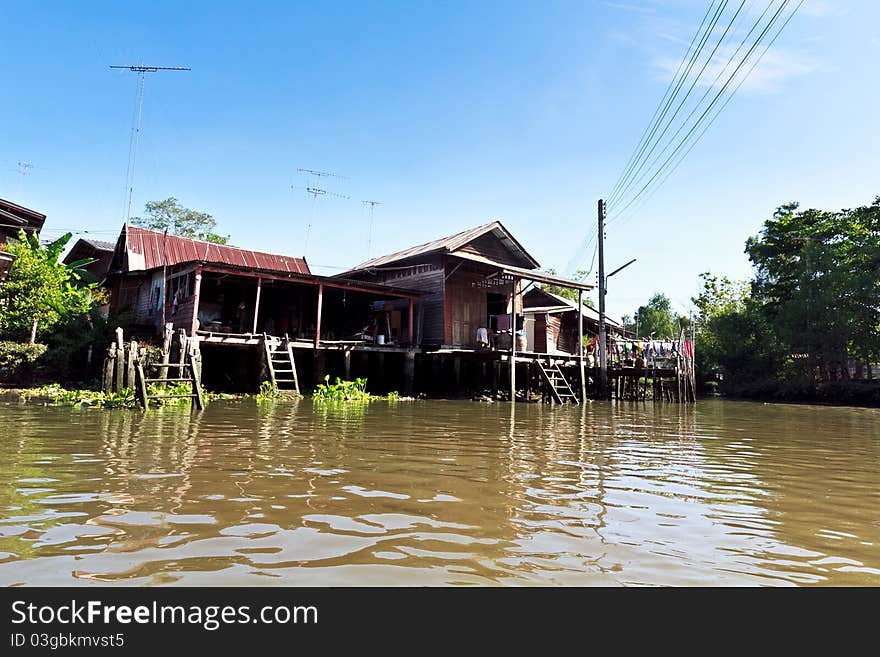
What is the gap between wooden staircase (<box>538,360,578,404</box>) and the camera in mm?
20188

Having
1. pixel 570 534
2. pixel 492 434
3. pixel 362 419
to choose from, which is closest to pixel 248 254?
pixel 362 419

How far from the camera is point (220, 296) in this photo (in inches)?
877

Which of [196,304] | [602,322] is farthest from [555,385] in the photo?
[196,304]

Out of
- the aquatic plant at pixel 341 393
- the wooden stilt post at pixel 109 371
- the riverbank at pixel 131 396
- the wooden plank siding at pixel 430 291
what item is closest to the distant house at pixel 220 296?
the wooden plank siding at pixel 430 291

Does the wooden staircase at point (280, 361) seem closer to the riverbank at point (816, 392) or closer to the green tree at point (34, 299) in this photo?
the green tree at point (34, 299)

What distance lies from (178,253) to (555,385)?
1708 centimetres

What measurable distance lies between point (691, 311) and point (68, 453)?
4921cm

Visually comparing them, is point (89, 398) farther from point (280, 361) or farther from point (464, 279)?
point (464, 279)

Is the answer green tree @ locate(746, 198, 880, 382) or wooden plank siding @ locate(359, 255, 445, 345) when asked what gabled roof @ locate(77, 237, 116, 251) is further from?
green tree @ locate(746, 198, 880, 382)

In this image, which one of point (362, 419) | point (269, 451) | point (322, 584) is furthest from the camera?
point (362, 419)

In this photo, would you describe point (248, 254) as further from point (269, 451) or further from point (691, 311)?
point (691, 311)

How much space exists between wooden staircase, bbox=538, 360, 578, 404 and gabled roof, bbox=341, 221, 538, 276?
4739mm

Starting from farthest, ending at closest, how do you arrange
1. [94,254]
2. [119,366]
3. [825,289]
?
[825,289] → [94,254] → [119,366]
